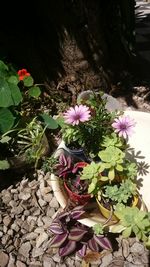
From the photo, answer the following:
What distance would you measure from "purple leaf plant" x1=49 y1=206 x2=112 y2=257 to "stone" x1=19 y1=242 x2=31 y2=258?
161mm

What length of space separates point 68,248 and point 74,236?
70 mm

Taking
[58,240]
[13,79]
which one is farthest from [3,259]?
[13,79]

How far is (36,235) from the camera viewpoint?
2.04 m

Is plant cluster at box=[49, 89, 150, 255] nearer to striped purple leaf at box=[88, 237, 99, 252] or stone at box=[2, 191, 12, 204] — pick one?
striped purple leaf at box=[88, 237, 99, 252]

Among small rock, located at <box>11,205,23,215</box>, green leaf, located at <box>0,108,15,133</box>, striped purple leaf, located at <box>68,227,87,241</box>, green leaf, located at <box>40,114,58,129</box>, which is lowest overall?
striped purple leaf, located at <box>68,227,87,241</box>

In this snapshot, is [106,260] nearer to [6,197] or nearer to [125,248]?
[125,248]

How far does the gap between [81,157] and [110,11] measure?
1.38 meters

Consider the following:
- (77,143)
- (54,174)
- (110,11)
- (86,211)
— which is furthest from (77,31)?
(86,211)

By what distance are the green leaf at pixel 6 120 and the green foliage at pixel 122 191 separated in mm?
841

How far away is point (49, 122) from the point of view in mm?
2566

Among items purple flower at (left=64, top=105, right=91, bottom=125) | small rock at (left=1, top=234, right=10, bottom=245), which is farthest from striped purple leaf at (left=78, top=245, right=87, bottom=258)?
purple flower at (left=64, top=105, right=91, bottom=125)

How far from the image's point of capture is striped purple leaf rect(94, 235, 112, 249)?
1825mm

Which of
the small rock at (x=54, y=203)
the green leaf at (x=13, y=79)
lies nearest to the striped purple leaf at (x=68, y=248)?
the small rock at (x=54, y=203)

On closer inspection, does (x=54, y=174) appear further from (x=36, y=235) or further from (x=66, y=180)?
(x=36, y=235)
